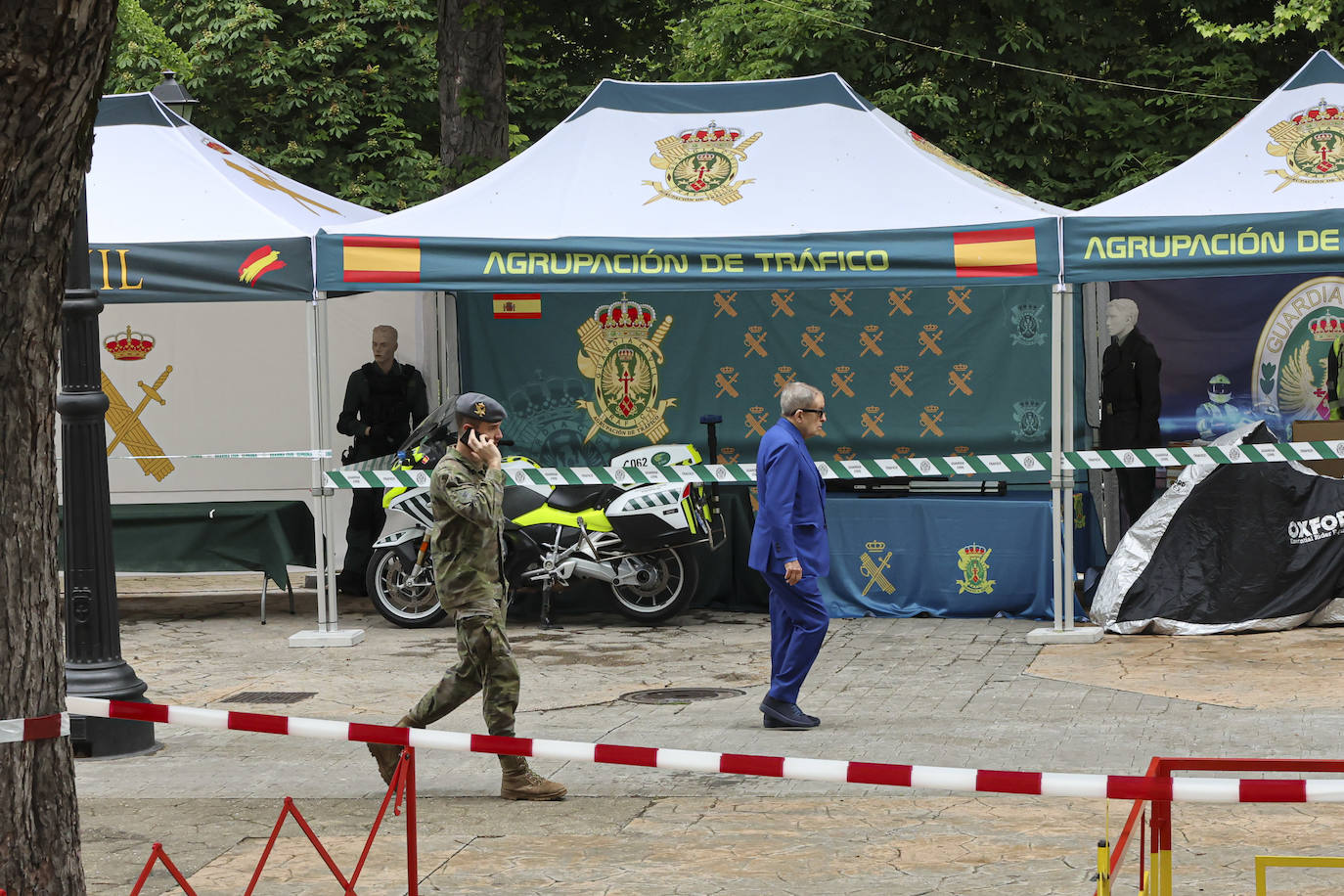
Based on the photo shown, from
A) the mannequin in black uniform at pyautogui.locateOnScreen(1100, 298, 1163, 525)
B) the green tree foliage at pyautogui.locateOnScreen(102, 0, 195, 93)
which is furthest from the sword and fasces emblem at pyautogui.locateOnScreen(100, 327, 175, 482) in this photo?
the green tree foliage at pyautogui.locateOnScreen(102, 0, 195, 93)

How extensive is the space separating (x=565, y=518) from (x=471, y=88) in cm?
534

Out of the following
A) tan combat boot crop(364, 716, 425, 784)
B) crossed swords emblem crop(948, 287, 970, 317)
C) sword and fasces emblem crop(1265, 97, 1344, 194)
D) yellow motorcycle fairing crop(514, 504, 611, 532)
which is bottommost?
tan combat boot crop(364, 716, 425, 784)

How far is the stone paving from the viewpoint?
6477 mm

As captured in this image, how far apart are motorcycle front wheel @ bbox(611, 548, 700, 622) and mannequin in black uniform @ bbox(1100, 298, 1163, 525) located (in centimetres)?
341

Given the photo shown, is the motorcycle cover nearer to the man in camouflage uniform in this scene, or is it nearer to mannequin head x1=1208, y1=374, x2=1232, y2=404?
mannequin head x1=1208, y1=374, x2=1232, y2=404

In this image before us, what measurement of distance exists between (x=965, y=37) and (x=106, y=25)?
16115 millimetres

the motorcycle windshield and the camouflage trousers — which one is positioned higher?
the motorcycle windshield

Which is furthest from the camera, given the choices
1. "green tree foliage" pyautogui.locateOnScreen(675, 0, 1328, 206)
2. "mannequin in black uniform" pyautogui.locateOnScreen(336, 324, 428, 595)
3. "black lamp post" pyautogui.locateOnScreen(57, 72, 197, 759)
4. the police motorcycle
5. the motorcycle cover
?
"green tree foliage" pyautogui.locateOnScreen(675, 0, 1328, 206)

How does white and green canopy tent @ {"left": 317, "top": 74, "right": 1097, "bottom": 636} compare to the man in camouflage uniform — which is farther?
white and green canopy tent @ {"left": 317, "top": 74, "right": 1097, "bottom": 636}

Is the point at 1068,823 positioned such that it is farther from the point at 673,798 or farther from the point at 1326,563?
the point at 1326,563

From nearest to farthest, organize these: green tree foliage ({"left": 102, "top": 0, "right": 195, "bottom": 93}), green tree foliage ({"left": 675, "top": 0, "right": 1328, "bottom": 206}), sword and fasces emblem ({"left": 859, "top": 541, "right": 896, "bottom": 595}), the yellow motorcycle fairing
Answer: the yellow motorcycle fairing < sword and fasces emblem ({"left": 859, "top": 541, "right": 896, "bottom": 595}) < green tree foliage ({"left": 675, "top": 0, "right": 1328, "bottom": 206}) < green tree foliage ({"left": 102, "top": 0, "right": 195, "bottom": 93})

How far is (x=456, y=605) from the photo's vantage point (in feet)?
24.8

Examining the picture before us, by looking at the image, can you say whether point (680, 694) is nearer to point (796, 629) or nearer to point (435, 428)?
point (796, 629)

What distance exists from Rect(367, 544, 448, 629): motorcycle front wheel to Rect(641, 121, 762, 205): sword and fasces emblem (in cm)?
325
